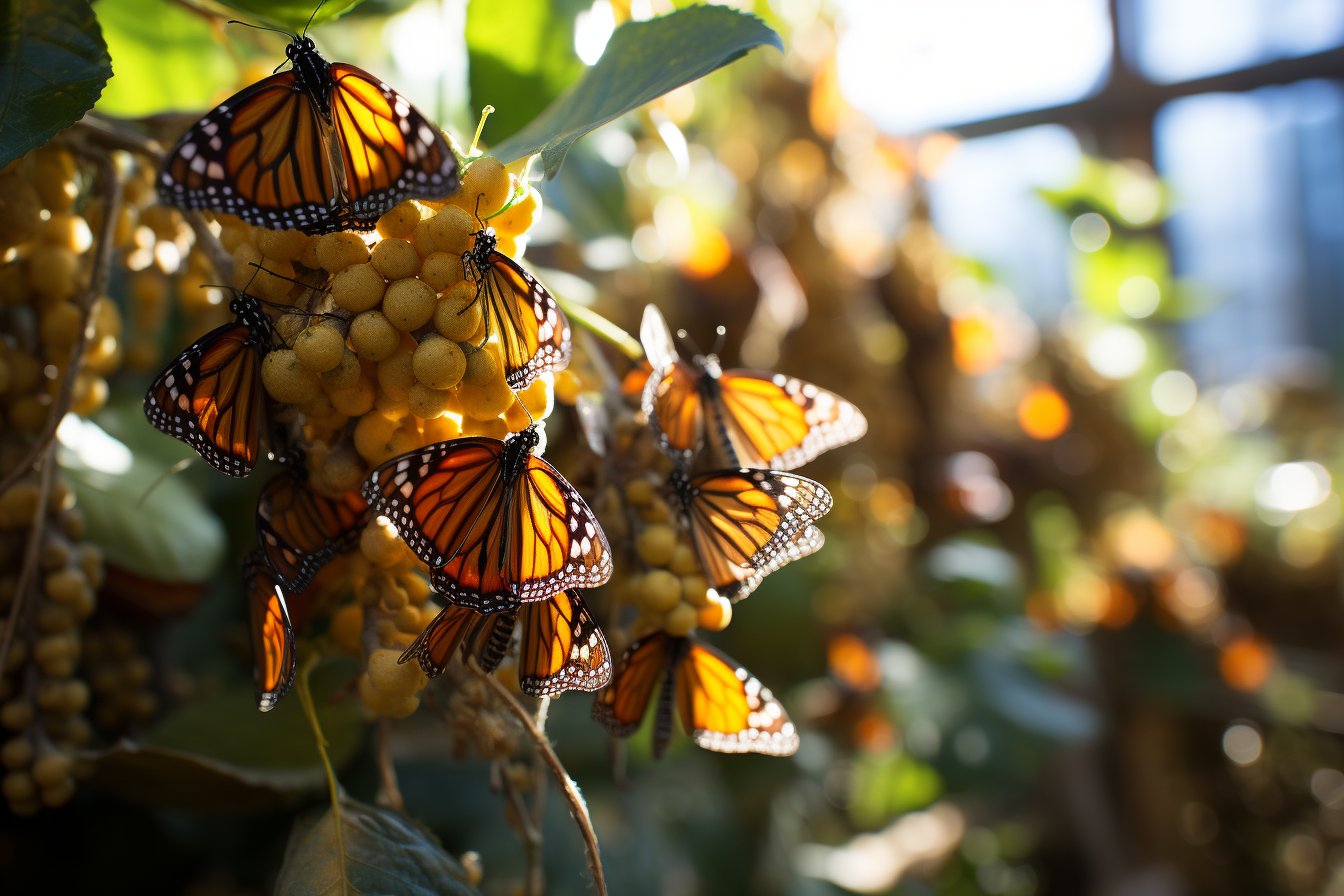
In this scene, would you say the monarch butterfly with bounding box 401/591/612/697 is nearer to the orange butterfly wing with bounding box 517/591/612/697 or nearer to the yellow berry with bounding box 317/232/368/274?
the orange butterfly wing with bounding box 517/591/612/697

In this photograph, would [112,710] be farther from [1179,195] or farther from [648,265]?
[1179,195]

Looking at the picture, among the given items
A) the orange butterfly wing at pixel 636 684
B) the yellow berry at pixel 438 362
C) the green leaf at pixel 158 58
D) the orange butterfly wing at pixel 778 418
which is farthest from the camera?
the green leaf at pixel 158 58

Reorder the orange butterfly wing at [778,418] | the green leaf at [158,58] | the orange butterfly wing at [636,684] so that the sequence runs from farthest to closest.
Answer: the green leaf at [158,58] < the orange butterfly wing at [778,418] < the orange butterfly wing at [636,684]

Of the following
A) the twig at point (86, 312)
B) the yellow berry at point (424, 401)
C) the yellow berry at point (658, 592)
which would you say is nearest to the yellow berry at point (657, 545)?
the yellow berry at point (658, 592)

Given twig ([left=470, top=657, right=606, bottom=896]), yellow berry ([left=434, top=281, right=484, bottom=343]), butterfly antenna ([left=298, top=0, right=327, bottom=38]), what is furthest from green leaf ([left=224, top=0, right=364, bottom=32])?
twig ([left=470, top=657, right=606, bottom=896])

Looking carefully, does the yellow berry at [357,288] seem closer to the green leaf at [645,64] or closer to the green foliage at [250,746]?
the green leaf at [645,64]

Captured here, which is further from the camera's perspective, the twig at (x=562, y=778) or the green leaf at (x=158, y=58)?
the green leaf at (x=158, y=58)

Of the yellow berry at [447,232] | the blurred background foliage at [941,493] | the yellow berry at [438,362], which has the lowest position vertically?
the blurred background foliage at [941,493]

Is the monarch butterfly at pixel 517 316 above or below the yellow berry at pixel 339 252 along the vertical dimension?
below
